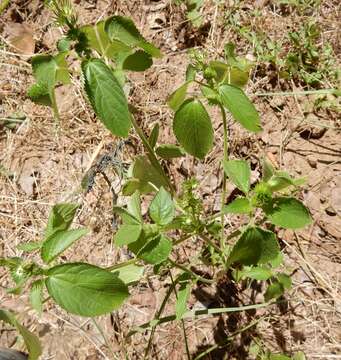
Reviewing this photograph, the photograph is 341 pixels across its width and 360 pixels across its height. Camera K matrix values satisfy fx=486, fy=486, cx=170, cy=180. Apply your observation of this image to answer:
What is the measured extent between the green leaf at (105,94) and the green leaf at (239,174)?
315mm

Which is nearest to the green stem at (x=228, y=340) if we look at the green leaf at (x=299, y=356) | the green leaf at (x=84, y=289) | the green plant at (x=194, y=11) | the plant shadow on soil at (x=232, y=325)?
the plant shadow on soil at (x=232, y=325)

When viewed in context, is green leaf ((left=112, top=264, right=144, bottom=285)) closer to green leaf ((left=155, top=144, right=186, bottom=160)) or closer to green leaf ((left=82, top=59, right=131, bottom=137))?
green leaf ((left=155, top=144, right=186, bottom=160))

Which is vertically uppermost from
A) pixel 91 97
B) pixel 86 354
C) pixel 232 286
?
→ pixel 91 97

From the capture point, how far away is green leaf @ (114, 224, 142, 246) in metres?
1.20

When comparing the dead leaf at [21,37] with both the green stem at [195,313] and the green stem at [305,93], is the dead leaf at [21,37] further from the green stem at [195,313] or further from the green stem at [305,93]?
the green stem at [195,313]

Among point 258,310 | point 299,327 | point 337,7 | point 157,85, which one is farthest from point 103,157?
point 337,7

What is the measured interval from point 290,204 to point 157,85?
1.21 meters

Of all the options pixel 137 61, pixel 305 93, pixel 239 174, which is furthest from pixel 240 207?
pixel 305 93

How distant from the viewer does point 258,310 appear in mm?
1786

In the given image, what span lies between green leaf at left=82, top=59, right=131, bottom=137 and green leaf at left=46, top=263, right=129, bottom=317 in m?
0.30

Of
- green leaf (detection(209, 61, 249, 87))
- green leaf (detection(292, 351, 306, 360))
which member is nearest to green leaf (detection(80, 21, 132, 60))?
green leaf (detection(209, 61, 249, 87))

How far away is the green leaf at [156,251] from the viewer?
114cm

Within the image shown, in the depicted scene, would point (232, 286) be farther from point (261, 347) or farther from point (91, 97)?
point (91, 97)

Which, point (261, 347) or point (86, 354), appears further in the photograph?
point (86, 354)
